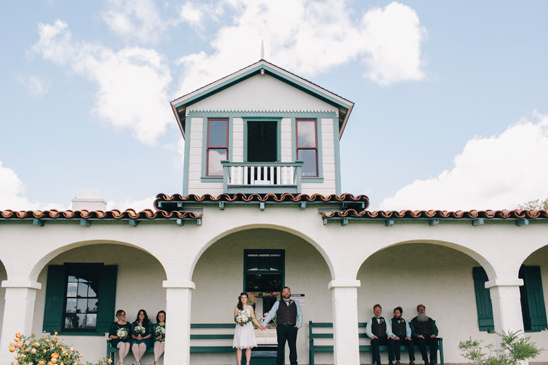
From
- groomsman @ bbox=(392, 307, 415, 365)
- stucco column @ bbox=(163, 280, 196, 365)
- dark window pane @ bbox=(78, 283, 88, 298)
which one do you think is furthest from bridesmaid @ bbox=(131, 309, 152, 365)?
groomsman @ bbox=(392, 307, 415, 365)

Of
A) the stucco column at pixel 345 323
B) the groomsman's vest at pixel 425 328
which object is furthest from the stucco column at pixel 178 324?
Answer: the groomsman's vest at pixel 425 328

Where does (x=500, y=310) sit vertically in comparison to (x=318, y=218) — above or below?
below

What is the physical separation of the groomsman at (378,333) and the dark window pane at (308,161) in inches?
144

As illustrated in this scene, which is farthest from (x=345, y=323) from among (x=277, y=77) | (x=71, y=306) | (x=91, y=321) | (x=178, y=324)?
(x=277, y=77)

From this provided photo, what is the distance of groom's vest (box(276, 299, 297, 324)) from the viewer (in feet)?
31.3

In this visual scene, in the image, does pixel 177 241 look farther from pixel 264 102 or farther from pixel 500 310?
pixel 500 310

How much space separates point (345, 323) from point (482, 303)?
14.1 ft

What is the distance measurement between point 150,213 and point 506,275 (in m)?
6.69

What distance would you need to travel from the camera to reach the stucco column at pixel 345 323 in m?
8.79

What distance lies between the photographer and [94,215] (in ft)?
29.3

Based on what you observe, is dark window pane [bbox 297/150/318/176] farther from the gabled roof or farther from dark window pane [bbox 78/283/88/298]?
dark window pane [bbox 78/283/88/298]

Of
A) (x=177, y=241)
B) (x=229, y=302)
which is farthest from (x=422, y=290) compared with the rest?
(x=177, y=241)

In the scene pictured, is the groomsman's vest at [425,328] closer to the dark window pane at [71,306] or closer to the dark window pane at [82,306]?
the dark window pane at [82,306]

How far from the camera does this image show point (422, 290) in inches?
452
